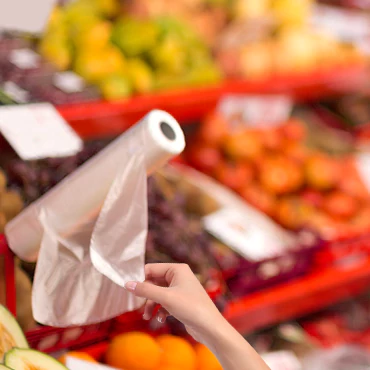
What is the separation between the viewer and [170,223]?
1.49 metres

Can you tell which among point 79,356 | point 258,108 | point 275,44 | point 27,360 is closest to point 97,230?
point 27,360

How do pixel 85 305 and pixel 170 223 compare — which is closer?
pixel 85 305

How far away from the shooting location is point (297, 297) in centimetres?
184

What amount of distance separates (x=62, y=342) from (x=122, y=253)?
0.38m

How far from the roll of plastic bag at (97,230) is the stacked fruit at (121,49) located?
3.45ft

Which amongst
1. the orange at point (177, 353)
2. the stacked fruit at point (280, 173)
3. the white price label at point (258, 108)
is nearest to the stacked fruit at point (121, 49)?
the white price label at point (258, 108)

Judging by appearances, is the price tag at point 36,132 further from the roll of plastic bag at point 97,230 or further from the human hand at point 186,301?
the human hand at point 186,301

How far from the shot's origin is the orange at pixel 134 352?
1.12 m

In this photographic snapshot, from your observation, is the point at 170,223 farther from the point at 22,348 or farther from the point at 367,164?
the point at 367,164

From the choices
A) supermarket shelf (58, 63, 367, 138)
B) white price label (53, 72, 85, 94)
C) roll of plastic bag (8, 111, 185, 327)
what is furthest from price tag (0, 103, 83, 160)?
roll of plastic bag (8, 111, 185, 327)

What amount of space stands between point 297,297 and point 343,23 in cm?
211

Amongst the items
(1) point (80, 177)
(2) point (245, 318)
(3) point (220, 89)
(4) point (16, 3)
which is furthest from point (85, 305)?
(3) point (220, 89)

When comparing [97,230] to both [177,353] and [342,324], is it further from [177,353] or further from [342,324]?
[342,324]

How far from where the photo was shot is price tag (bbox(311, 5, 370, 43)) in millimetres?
3281
